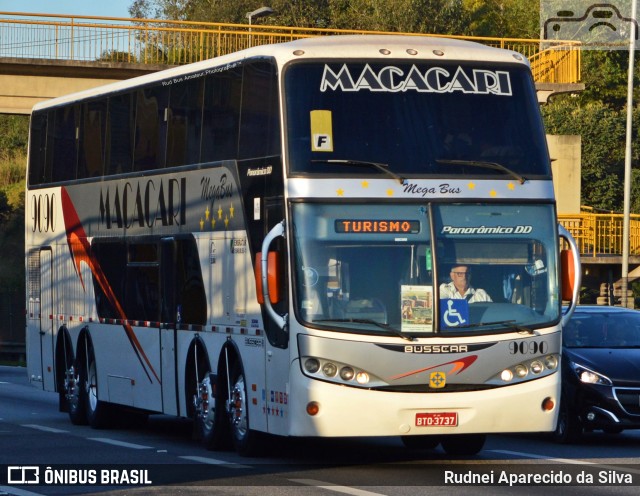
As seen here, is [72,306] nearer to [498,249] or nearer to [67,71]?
[498,249]

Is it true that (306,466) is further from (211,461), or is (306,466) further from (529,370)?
(529,370)

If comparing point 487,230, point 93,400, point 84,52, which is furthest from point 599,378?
point 84,52

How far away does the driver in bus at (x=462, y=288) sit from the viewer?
531 inches

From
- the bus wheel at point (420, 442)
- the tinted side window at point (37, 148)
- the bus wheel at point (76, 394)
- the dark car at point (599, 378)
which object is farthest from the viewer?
the tinted side window at point (37, 148)

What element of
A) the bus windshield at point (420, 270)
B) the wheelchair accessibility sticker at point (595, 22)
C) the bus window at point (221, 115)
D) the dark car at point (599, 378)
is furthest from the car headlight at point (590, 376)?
the wheelchair accessibility sticker at point (595, 22)

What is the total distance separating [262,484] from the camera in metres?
A: 12.8

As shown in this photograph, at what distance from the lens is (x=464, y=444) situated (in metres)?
15.4

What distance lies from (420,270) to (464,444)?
2.66 metres

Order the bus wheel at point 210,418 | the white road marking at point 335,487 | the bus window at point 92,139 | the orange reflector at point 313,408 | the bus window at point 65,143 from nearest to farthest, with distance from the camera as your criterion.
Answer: the white road marking at point 335,487 < the orange reflector at point 313,408 < the bus wheel at point 210,418 < the bus window at point 92,139 < the bus window at point 65,143

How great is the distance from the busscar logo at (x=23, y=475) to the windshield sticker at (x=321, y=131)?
150 inches

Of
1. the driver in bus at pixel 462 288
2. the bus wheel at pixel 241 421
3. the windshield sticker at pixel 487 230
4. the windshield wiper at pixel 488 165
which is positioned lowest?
the bus wheel at pixel 241 421

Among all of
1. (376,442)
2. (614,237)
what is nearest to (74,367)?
(376,442)

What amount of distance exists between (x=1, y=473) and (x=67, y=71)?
80.6 ft

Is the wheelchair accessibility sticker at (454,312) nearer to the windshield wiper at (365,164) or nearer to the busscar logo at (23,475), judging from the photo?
the windshield wiper at (365,164)
